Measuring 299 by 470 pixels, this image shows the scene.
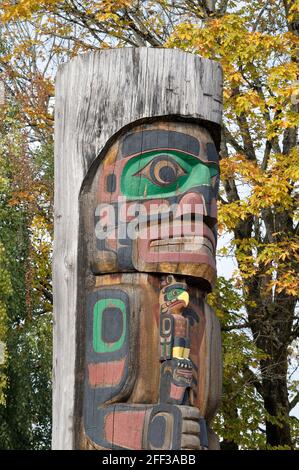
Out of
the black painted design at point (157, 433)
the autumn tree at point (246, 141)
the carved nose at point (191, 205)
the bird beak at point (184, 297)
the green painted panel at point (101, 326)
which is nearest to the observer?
the black painted design at point (157, 433)

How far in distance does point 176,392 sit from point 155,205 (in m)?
1.33

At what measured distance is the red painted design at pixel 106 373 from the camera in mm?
6293

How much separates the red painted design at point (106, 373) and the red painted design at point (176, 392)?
0.36 meters

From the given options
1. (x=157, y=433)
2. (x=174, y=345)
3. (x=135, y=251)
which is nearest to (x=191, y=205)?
(x=135, y=251)

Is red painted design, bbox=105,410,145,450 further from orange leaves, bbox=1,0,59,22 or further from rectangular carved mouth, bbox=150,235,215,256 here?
orange leaves, bbox=1,0,59,22

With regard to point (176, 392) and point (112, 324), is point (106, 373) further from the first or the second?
point (176, 392)

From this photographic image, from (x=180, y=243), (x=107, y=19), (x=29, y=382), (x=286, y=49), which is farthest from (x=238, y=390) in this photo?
(x=180, y=243)

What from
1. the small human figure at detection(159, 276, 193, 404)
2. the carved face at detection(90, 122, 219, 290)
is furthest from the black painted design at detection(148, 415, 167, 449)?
the carved face at detection(90, 122, 219, 290)

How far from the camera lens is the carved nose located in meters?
6.68

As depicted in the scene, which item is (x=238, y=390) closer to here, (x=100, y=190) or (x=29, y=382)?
(x=29, y=382)

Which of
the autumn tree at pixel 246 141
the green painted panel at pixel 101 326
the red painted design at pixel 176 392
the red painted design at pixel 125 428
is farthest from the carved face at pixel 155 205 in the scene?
the autumn tree at pixel 246 141

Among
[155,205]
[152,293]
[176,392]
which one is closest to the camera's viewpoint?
Result: [176,392]

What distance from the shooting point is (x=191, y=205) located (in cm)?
670

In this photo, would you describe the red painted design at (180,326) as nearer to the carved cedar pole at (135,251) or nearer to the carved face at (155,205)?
the carved cedar pole at (135,251)
